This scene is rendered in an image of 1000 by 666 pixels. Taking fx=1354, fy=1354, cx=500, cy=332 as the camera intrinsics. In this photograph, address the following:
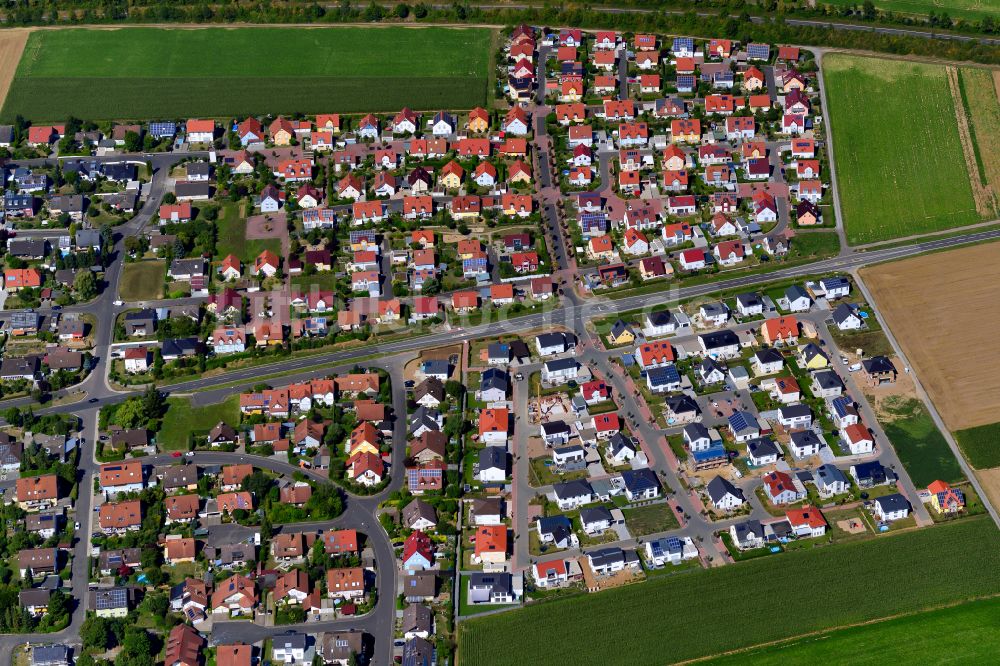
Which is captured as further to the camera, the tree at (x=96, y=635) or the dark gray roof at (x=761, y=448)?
the dark gray roof at (x=761, y=448)

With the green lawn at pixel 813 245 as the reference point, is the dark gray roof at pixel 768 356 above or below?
below

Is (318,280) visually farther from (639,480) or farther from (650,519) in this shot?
(650,519)

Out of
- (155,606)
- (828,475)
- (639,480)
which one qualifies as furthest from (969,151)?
(155,606)

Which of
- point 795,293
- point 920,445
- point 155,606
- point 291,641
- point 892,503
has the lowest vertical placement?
point 291,641

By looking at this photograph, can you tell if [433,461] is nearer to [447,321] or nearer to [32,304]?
[447,321]

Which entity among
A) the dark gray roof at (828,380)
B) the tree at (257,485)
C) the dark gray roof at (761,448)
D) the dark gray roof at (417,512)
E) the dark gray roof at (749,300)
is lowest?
the dark gray roof at (417,512)

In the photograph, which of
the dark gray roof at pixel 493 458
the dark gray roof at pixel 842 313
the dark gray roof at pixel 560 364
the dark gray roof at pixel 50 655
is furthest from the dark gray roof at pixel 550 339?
the dark gray roof at pixel 50 655

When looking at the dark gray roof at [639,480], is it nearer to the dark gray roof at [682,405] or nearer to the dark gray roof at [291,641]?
the dark gray roof at [682,405]
